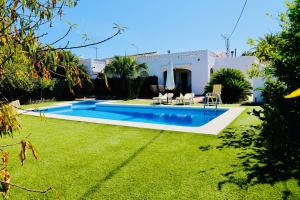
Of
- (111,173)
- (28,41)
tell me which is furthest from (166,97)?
(28,41)

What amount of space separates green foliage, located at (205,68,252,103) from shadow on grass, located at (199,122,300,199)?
1378 cm

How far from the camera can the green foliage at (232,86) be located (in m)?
21.4

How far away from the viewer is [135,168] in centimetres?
595

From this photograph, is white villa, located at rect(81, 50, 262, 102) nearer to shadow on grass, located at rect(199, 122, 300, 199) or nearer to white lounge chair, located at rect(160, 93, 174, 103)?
white lounge chair, located at rect(160, 93, 174, 103)

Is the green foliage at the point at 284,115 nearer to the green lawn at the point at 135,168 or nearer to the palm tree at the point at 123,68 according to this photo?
the green lawn at the point at 135,168

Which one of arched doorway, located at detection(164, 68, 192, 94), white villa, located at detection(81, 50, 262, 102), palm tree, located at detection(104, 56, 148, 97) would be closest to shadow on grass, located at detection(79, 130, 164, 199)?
palm tree, located at detection(104, 56, 148, 97)

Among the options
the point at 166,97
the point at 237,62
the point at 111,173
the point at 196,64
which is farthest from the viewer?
the point at 237,62

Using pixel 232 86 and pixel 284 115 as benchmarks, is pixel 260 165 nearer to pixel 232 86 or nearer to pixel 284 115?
pixel 284 115

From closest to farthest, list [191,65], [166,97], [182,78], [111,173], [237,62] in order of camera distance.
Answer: [111,173], [166,97], [191,65], [237,62], [182,78]

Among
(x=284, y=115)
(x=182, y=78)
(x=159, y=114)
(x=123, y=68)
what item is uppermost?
(x=123, y=68)

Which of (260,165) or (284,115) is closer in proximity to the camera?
(284,115)

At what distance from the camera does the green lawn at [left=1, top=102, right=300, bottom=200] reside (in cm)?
473

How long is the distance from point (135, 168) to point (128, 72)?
21.6 metres

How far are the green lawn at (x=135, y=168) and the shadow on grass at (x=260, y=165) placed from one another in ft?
0.30
